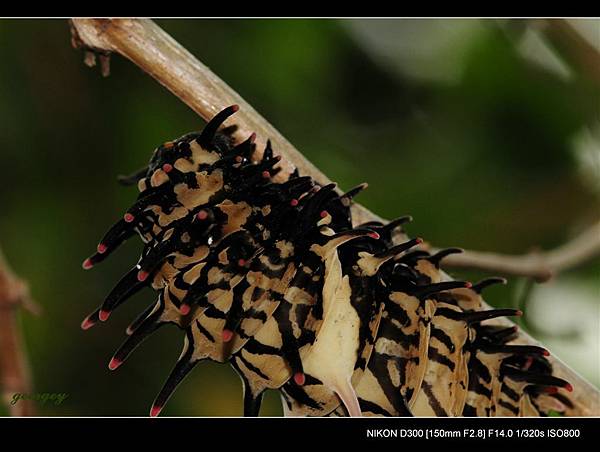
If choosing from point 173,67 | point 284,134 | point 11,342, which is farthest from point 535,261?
point 11,342

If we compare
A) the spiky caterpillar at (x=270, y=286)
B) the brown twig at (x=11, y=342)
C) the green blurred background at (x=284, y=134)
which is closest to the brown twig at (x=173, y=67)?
the spiky caterpillar at (x=270, y=286)

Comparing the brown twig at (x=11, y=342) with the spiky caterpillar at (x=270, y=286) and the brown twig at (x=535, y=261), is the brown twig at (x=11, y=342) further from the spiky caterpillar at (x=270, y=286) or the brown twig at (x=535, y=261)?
the brown twig at (x=535, y=261)

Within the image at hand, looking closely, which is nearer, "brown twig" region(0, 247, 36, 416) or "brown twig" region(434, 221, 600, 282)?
"brown twig" region(0, 247, 36, 416)

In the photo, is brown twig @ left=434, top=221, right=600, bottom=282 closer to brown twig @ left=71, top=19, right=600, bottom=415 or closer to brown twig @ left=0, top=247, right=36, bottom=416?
brown twig @ left=71, top=19, right=600, bottom=415

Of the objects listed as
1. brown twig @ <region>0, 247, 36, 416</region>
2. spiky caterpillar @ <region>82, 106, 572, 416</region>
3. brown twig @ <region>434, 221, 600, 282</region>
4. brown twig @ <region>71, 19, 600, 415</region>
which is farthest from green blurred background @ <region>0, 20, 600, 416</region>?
spiky caterpillar @ <region>82, 106, 572, 416</region>

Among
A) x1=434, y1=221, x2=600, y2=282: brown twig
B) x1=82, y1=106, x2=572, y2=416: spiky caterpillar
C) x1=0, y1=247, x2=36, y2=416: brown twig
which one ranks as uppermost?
x1=434, y1=221, x2=600, y2=282: brown twig

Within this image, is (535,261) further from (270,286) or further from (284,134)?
(270,286)
